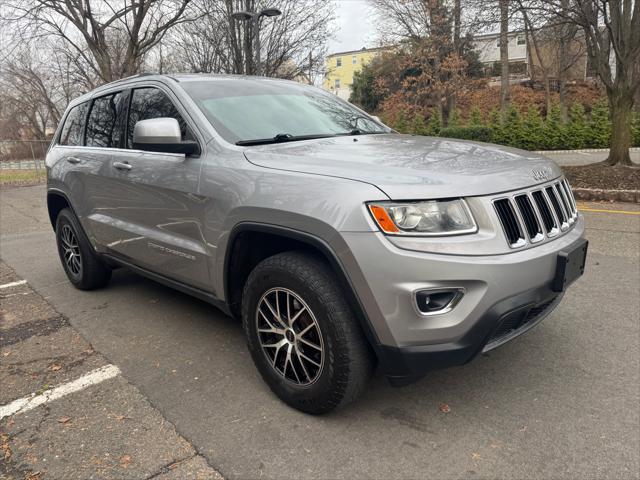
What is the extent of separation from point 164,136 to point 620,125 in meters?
10.4

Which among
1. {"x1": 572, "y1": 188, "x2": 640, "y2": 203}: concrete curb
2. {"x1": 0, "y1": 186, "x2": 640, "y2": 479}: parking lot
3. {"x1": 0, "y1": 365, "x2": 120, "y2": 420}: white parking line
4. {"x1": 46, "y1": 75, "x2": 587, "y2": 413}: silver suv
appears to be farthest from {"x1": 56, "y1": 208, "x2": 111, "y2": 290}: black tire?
{"x1": 572, "y1": 188, "x2": 640, "y2": 203}: concrete curb

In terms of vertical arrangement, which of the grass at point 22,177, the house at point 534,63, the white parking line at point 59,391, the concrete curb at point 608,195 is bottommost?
the white parking line at point 59,391

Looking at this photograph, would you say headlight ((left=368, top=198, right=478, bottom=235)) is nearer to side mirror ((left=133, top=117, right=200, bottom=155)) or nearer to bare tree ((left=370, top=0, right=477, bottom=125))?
side mirror ((left=133, top=117, right=200, bottom=155))

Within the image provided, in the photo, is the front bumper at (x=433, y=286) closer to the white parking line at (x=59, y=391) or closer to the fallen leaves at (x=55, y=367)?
the white parking line at (x=59, y=391)

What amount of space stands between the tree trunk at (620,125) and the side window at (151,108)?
33.0 ft

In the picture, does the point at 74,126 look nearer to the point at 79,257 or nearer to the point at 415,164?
the point at 79,257

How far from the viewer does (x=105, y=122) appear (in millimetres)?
4160

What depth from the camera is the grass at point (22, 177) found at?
1738 cm

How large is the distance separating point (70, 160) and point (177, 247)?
199 centimetres

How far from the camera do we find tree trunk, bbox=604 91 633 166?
33.3ft

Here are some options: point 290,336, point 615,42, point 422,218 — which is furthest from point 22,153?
point 422,218

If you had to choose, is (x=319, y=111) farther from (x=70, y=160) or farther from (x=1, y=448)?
(x=1, y=448)

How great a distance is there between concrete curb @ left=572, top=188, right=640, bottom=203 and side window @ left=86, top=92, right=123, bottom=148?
7736 millimetres

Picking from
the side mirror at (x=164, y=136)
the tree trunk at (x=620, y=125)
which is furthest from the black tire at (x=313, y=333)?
the tree trunk at (x=620, y=125)
